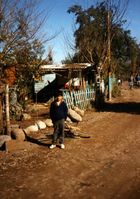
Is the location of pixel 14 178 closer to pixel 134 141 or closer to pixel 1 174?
pixel 1 174

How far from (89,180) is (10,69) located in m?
5.72

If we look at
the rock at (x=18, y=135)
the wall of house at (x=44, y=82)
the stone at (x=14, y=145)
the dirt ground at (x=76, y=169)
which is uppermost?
the wall of house at (x=44, y=82)

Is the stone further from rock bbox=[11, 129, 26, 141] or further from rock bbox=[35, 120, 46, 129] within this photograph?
rock bbox=[35, 120, 46, 129]

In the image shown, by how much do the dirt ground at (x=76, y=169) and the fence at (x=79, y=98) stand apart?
4.06 m

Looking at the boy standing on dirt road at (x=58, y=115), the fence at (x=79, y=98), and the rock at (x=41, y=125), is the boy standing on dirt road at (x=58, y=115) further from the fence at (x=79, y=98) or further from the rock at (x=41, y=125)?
the fence at (x=79, y=98)

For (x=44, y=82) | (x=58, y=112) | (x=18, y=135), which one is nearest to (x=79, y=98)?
(x=18, y=135)

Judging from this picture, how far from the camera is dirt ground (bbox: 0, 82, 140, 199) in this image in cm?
316

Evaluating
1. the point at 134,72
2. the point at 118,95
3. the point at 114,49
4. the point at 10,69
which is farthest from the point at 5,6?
the point at 134,72

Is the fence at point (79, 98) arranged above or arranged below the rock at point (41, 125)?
above

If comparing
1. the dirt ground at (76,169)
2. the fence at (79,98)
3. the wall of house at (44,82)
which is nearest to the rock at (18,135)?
the dirt ground at (76,169)

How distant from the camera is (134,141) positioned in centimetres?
576

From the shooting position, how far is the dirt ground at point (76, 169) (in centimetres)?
316

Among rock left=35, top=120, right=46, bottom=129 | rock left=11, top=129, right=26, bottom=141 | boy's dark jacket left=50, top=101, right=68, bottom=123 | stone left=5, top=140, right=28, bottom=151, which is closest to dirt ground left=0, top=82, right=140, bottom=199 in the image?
stone left=5, top=140, right=28, bottom=151

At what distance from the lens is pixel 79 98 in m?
11.1
